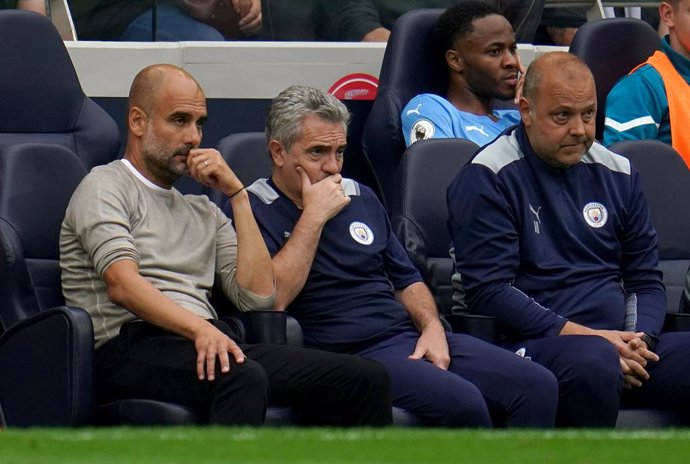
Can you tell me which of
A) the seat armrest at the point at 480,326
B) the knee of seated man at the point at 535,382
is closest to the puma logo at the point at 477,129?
the seat armrest at the point at 480,326

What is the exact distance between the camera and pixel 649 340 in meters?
5.84

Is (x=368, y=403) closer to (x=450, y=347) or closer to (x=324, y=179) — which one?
(x=450, y=347)

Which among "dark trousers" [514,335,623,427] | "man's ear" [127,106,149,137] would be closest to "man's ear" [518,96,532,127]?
"dark trousers" [514,335,623,427]

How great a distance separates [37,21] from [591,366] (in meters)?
2.64

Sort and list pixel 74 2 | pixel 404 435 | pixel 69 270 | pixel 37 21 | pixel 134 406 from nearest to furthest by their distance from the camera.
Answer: pixel 404 435
pixel 134 406
pixel 69 270
pixel 37 21
pixel 74 2

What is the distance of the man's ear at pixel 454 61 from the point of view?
7.24m

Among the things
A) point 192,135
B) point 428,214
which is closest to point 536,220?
point 428,214

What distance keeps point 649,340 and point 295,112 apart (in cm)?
152

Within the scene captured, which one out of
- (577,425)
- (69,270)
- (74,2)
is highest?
(74,2)

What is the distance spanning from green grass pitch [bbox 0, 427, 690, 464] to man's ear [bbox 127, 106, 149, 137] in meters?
1.72

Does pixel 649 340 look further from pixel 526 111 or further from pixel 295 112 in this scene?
pixel 295 112

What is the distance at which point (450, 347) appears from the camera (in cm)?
573

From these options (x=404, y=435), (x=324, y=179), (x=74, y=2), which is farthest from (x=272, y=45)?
(x=404, y=435)

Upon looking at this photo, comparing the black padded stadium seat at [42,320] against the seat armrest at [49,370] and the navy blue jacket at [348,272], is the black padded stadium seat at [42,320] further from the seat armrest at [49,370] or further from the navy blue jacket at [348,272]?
the navy blue jacket at [348,272]
